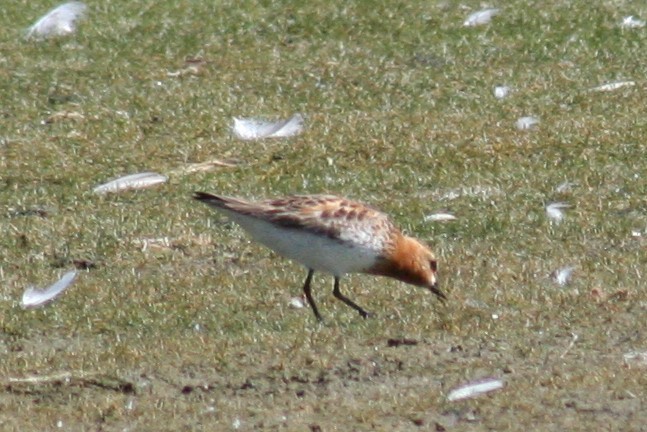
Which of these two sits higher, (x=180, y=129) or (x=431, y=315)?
(x=431, y=315)

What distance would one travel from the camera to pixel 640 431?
6.98 metres

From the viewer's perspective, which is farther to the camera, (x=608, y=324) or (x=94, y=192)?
(x=94, y=192)

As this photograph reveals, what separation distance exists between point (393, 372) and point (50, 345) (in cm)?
194

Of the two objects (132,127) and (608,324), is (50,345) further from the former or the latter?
(132,127)

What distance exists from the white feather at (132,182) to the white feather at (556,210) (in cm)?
286

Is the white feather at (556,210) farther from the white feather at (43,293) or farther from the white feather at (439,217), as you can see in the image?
the white feather at (43,293)

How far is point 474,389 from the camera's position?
7.53m

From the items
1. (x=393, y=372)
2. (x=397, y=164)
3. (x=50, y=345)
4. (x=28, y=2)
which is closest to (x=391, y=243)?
(x=393, y=372)

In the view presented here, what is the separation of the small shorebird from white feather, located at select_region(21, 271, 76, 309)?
1173 millimetres

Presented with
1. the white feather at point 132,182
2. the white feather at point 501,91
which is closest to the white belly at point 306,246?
the white feather at point 132,182

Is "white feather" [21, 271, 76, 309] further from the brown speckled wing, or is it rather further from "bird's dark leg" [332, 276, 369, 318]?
"bird's dark leg" [332, 276, 369, 318]

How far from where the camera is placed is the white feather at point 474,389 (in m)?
7.46

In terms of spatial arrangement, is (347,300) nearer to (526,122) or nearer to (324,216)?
(324,216)

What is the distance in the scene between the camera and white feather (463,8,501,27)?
1584cm
